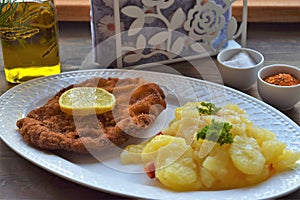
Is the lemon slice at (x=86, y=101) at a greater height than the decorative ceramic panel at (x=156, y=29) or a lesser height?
lesser

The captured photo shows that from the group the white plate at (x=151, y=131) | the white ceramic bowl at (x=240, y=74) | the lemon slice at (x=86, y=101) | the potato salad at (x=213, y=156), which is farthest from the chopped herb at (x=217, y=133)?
the white ceramic bowl at (x=240, y=74)

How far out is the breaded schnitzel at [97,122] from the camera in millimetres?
1131

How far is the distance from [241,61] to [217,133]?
18.6 inches

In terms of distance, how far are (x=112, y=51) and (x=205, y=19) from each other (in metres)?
0.29

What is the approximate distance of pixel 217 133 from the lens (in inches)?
40.6

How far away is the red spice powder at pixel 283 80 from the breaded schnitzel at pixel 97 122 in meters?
0.29

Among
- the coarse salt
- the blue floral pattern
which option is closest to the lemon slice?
the blue floral pattern

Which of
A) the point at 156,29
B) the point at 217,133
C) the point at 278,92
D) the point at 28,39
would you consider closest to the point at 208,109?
the point at 217,133

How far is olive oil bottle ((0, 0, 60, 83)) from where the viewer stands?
4.50ft

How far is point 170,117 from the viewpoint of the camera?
50.9 inches

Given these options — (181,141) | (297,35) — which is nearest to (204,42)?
(297,35)

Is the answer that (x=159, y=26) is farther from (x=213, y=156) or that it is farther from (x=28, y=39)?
(x=213, y=156)

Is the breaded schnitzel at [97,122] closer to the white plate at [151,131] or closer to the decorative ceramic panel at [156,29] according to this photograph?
the white plate at [151,131]

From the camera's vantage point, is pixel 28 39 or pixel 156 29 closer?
pixel 28 39
